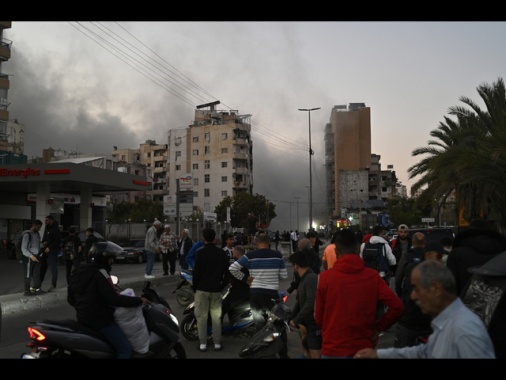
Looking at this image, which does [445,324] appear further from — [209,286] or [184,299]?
[184,299]

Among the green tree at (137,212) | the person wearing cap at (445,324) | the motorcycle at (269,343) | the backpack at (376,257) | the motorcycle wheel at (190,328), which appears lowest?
the motorcycle wheel at (190,328)

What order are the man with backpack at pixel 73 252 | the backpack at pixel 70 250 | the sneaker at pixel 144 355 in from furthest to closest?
1. the backpack at pixel 70 250
2. the man with backpack at pixel 73 252
3. the sneaker at pixel 144 355

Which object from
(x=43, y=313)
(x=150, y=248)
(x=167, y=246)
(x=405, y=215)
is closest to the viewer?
(x=43, y=313)

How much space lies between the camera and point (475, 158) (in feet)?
60.8

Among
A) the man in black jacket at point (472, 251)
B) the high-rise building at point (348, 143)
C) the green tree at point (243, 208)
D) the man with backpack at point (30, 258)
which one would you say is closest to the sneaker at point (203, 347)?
the man in black jacket at point (472, 251)

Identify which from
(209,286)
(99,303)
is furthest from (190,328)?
(99,303)

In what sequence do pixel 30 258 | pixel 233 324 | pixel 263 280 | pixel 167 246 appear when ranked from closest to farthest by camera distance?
pixel 263 280
pixel 233 324
pixel 30 258
pixel 167 246

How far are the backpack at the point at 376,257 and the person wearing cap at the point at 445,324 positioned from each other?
23.4 ft

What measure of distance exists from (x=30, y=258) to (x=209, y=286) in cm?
655

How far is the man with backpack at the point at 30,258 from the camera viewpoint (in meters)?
12.3

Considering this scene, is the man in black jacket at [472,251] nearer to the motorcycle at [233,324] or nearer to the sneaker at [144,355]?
the sneaker at [144,355]
